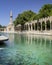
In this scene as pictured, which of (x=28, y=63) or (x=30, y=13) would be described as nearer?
(x=28, y=63)

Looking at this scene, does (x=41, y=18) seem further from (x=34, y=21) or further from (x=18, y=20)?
(x=18, y=20)

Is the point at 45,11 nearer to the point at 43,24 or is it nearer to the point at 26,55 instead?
the point at 43,24

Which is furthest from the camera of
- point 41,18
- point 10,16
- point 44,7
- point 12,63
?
point 10,16

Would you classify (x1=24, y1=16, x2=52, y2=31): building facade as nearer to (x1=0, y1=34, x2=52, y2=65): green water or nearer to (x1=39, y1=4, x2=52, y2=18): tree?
(x1=39, y1=4, x2=52, y2=18): tree

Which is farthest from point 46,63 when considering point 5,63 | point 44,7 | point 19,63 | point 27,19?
point 27,19

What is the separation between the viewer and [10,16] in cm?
15175

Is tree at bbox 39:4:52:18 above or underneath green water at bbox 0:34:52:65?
above

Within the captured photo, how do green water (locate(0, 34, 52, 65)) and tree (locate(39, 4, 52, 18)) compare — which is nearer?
green water (locate(0, 34, 52, 65))

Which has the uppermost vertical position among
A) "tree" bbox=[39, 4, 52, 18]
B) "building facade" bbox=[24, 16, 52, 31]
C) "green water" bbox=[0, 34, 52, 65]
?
"tree" bbox=[39, 4, 52, 18]

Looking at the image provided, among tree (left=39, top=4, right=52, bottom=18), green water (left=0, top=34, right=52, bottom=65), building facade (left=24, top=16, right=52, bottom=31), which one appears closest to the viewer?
green water (left=0, top=34, right=52, bottom=65)

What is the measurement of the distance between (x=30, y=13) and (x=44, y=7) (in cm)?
1820

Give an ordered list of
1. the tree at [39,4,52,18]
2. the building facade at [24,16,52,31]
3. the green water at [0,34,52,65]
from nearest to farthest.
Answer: the green water at [0,34,52,65]
the building facade at [24,16,52,31]
the tree at [39,4,52,18]

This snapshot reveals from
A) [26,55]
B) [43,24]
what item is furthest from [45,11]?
[26,55]

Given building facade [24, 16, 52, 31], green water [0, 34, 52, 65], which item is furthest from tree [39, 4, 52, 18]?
green water [0, 34, 52, 65]
